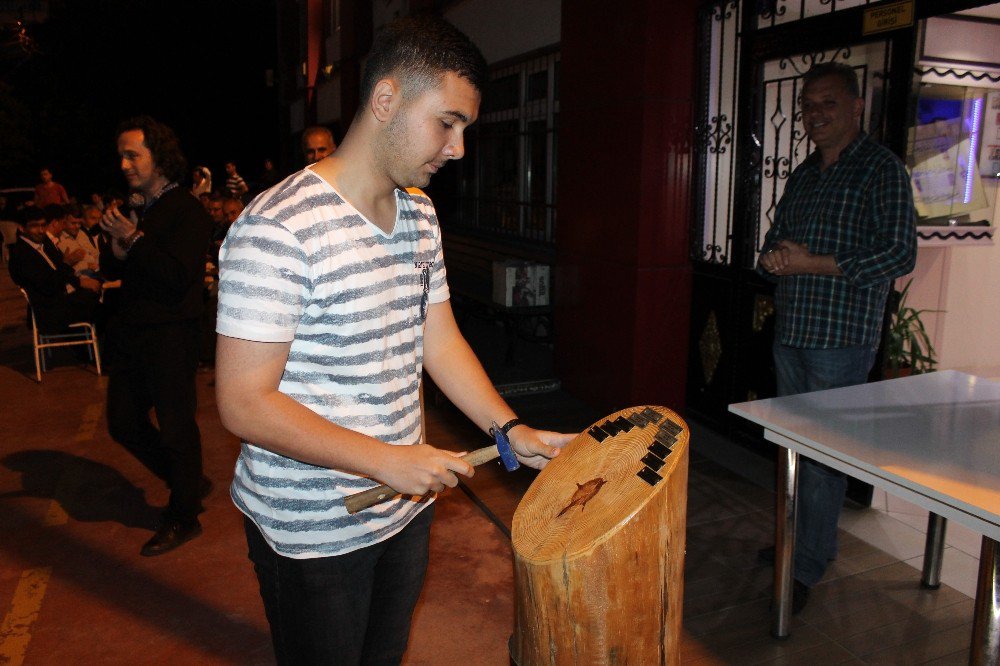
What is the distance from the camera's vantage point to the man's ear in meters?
1.59

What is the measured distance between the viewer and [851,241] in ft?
10.8

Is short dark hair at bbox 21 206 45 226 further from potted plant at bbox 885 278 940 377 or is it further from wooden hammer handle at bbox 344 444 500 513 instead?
potted plant at bbox 885 278 940 377

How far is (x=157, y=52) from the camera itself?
92.3 feet

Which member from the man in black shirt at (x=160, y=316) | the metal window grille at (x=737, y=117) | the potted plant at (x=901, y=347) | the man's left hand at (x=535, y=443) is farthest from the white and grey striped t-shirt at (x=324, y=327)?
Result: the potted plant at (x=901, y=347)

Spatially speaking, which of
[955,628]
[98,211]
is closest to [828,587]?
[955,628]

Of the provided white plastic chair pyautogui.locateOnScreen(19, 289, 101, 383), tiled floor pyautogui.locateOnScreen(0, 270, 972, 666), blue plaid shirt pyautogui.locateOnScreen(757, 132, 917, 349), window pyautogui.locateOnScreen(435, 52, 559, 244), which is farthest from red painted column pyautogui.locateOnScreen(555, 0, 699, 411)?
white plastic chair pyautogui.locateOnScreen(19, 289, 101, 383)

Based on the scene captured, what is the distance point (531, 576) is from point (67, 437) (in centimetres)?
535

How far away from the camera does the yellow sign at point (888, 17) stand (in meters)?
3.73

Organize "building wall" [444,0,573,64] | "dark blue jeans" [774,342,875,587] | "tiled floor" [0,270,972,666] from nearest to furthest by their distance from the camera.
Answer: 1. "tiled floor" [0,270,972,666]
2. "dark blue jeans" [774,342,875,587]
3. "building wall" [444,0,573,64]

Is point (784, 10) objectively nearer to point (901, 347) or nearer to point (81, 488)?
point (901, 347)

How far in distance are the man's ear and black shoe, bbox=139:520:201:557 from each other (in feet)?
10.3

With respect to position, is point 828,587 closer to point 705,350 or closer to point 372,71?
point 705,350

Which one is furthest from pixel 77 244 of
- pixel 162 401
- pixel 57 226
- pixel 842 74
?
pixel 842 74

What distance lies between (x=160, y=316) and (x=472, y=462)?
2.61 m
